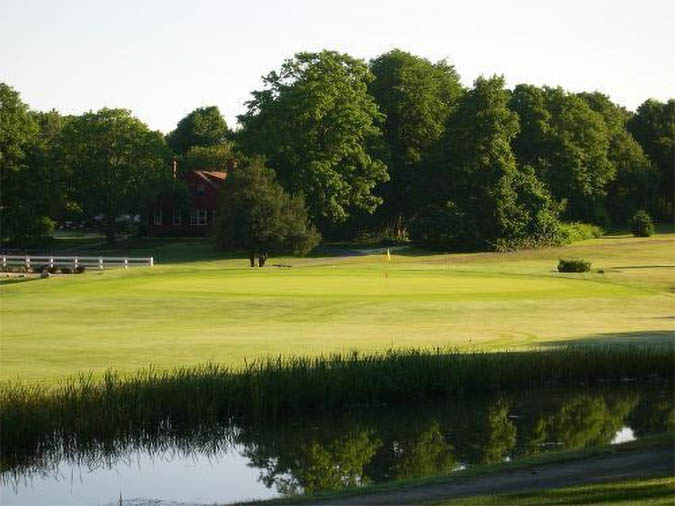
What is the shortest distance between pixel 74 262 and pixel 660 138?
255 feet

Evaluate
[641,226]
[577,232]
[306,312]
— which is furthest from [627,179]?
[306,312]

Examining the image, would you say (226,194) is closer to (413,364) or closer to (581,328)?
(581,328)

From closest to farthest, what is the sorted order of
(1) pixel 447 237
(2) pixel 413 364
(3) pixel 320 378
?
1. (3) pixel 320 378
2. (2) pixel 413 364
3. (1) pixel 447 237

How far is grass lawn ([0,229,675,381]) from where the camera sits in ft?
92.4

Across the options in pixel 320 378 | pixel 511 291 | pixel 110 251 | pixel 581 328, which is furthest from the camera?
pixel 110 251

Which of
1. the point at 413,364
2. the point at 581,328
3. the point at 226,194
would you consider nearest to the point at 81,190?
the point at 226,194

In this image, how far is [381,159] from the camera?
9681 centimetres

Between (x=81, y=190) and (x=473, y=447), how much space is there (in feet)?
283

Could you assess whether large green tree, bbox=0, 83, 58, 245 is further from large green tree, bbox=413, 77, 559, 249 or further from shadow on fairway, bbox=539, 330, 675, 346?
shadow on fairway, bbox=539, 330, 675, 346

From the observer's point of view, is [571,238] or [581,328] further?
[571,238]

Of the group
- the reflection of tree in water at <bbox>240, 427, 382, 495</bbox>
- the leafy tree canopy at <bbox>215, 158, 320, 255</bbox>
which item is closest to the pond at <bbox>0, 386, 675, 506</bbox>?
the reflection of tree in water at <bbox>240, 427, 382, 495</bbox>

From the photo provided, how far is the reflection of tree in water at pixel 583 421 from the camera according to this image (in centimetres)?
2000

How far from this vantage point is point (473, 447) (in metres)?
19.6

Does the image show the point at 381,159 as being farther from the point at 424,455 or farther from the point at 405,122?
the point at 424,455
